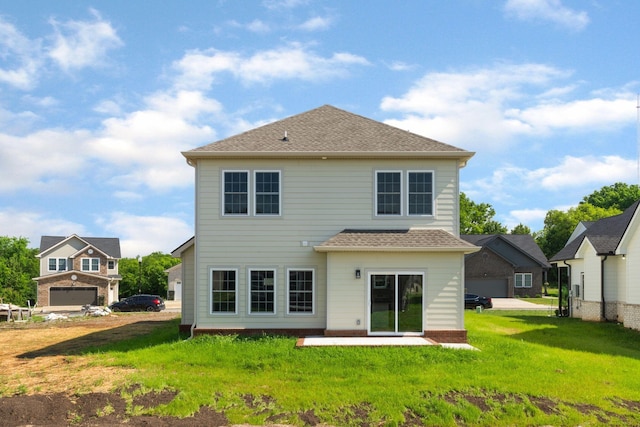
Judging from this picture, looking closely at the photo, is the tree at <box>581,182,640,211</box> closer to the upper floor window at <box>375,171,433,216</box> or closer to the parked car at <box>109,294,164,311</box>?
the parked car at <box>109,294,164,311</box>

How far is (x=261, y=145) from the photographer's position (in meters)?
19.4

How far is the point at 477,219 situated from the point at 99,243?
154ft

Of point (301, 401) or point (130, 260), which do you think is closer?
point (301, 401)

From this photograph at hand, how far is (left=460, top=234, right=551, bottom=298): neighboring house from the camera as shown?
53.8m

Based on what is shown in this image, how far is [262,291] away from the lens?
18906mm

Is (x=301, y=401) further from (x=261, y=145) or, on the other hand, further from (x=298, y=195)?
(x=261, y=145)

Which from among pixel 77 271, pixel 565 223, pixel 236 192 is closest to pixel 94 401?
pixel 236 192

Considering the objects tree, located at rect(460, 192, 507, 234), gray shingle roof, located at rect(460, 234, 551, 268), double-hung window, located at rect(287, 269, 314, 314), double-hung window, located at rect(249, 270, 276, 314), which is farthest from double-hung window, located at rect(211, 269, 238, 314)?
tree, located at rect(460, 192, 507, 234)

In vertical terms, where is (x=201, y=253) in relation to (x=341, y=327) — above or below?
above

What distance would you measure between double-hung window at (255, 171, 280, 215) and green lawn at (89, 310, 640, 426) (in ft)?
13.7

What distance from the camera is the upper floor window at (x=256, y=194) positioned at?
19.1 m

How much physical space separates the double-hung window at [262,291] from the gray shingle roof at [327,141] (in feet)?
12.8

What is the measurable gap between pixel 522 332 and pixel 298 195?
33.9 ft

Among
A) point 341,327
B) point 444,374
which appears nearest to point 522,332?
point 341,327
